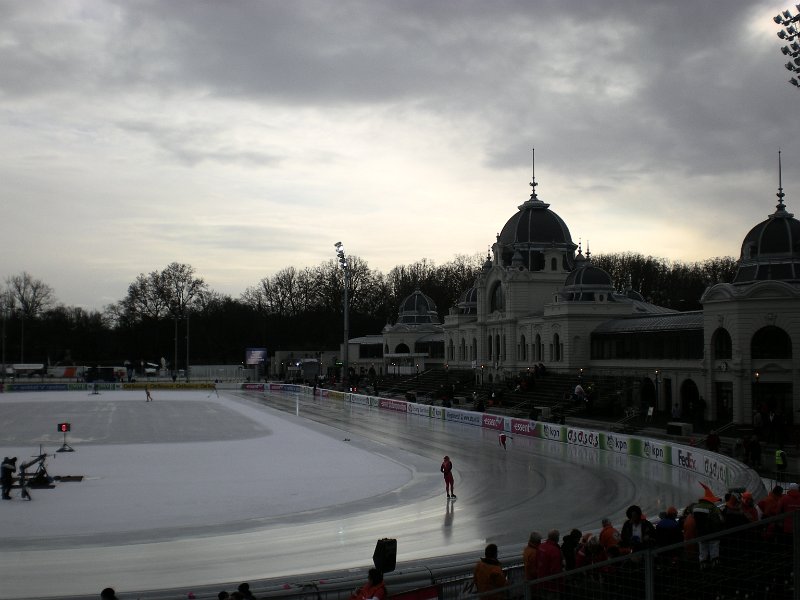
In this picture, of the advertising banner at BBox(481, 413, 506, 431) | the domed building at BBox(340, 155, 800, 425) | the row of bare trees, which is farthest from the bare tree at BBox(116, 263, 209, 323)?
the advertising banner at BBox(481, 413, 506, 431)

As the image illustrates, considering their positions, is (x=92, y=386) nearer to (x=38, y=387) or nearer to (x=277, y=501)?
(x=38, y=387)

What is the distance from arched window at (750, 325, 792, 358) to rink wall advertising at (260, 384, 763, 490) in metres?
9.33

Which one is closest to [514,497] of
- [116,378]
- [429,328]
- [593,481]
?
[593,481]

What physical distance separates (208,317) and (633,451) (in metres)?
124

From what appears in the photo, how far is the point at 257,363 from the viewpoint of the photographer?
397ft

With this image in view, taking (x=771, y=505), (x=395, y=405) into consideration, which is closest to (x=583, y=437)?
(x=771, y=505)

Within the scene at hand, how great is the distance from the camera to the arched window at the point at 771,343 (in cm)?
4294

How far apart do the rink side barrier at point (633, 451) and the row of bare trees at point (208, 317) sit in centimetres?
9012

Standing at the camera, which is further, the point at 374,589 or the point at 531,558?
the point at 531,558

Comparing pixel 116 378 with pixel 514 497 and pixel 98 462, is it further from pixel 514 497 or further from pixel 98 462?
pixel 514 497

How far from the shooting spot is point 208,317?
507 feet

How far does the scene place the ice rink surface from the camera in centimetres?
1903

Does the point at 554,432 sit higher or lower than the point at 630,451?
higher

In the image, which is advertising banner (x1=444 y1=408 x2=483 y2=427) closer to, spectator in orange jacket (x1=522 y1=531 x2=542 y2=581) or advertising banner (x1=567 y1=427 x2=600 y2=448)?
advertising banner (x1=567 y1=427 x2=600 y2=448)
